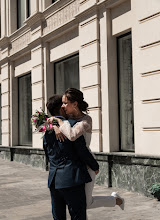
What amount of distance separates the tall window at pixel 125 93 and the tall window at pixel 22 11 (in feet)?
22.1

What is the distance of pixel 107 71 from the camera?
9.66 metres

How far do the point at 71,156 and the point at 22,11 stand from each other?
43.8 ft

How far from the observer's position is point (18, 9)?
16.7 meters

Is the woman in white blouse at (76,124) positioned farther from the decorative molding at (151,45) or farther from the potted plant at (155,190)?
the decorative molding at (151,45)

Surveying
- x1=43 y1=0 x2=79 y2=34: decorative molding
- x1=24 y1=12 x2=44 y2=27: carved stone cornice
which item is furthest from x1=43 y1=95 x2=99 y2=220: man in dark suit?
x1=24 y1=12 x2=44 y2=27: carved stone cornice

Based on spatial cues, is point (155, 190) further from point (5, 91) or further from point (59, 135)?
point (5, 91)

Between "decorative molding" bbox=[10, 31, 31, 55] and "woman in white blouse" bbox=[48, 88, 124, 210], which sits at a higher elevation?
"decorative molding" bbox=[10, 31, 31, 55]

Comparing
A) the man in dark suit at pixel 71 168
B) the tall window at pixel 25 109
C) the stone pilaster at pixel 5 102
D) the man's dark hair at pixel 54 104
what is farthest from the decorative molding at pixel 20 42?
the man in dark suit at pixel 71 168

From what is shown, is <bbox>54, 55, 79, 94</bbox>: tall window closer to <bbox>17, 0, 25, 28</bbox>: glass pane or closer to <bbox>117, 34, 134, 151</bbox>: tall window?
<bbox>117, 34, 134, 151</bbox>: tall window

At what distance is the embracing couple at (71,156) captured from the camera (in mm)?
3830

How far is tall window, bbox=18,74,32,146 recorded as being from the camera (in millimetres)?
15602

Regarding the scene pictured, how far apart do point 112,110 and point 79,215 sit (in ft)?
19.7

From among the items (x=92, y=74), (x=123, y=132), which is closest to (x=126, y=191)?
(x=123, y=132)

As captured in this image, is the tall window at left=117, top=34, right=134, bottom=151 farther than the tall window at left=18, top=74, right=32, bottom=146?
No
